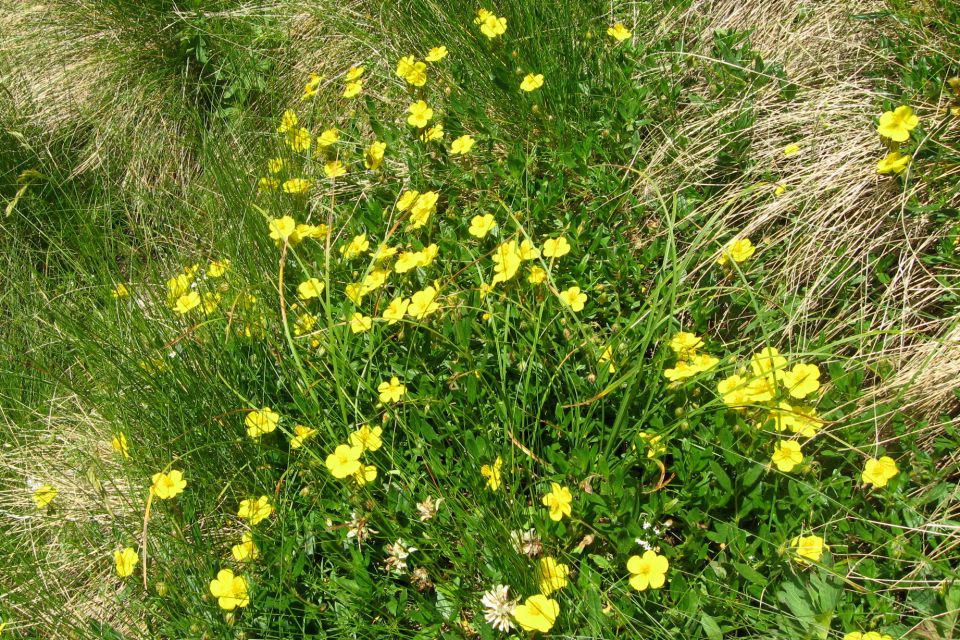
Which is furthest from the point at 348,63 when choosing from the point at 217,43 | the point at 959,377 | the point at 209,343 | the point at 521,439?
the point at 959,377

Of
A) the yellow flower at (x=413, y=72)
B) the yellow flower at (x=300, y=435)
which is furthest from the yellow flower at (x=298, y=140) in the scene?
the yellow flower at (x=300, y=435)

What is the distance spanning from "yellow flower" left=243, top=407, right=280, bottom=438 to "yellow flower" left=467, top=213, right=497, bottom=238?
2.48 ft

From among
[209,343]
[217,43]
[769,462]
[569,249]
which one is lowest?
[769,462]

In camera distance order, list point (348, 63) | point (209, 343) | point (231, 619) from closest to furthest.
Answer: point (231, 619) → point (209, 343) → point (348, 63)

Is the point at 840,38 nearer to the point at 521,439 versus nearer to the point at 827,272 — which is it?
the point at 827,272

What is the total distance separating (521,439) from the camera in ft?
6.44

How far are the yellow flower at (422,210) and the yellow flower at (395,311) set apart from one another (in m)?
0.29

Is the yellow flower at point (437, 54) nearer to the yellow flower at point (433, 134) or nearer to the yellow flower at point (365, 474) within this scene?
the yellow flower at point (433, 134)

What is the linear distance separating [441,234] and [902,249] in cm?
131

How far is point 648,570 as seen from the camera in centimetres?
164

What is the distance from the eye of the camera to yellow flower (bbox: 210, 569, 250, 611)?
1.81 metres

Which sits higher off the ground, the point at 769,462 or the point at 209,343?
the point at 209,343

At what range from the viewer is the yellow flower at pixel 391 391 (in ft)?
6.64

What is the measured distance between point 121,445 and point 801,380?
1759 mm
